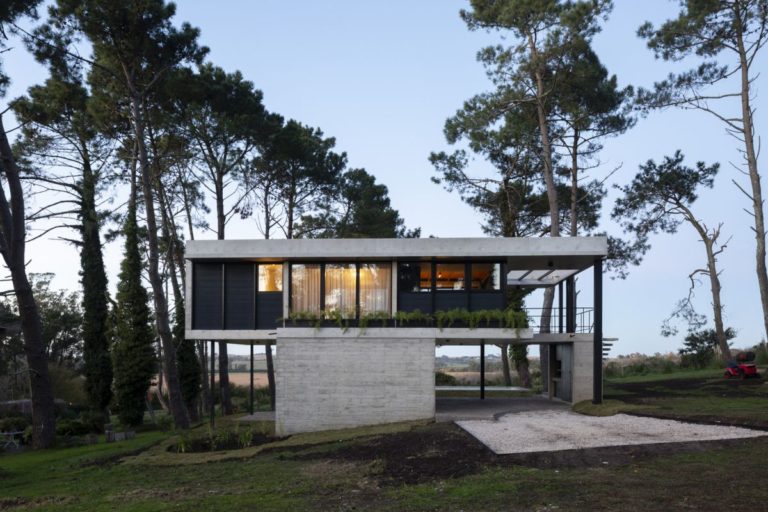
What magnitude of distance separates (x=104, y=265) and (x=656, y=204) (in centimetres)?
2599

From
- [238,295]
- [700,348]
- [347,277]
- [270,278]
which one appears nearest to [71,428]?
[238,295]

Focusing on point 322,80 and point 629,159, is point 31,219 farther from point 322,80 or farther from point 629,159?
point 629,159

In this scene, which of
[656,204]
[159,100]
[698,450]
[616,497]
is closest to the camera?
[616,497]

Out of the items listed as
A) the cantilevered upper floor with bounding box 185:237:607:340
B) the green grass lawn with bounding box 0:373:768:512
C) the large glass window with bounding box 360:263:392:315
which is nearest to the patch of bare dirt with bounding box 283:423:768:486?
the green grass lawn with bounding box 0:373:768:512

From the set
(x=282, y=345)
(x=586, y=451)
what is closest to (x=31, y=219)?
(x=282, y=345)

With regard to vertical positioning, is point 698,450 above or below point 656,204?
below

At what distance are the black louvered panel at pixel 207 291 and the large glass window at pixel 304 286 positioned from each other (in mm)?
2320

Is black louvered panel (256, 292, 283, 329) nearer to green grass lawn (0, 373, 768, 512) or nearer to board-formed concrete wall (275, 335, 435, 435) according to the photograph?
board-formed concrete wall (275, 335, 435, 435)

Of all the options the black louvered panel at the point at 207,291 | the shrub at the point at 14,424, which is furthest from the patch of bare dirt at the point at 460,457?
the shrub at the point at 14,424

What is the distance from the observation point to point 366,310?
1995 centimetres

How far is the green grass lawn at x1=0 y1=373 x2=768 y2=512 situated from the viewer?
9.16m

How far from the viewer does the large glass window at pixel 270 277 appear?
20578 mm

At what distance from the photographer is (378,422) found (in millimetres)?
18469

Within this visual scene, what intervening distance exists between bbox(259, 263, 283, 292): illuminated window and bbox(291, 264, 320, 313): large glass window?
1.55 ft
